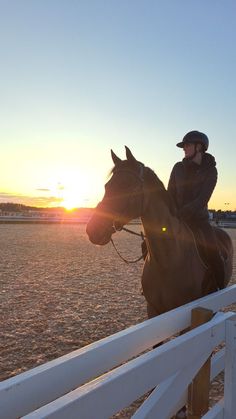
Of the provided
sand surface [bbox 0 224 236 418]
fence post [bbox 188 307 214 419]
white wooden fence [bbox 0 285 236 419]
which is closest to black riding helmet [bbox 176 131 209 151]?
white wooden fence [bbox 0 285 236 419]

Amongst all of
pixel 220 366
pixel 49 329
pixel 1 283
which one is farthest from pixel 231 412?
pixel 1 283

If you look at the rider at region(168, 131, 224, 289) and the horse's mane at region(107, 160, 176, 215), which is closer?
the horse's mane at region(107, 160, 176, 215)

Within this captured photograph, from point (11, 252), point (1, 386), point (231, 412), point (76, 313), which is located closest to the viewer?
point (1, 386)

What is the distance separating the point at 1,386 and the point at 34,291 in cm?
881

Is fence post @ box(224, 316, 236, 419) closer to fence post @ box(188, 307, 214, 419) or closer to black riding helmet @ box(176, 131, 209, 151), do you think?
fence post @ box(188, 307, 214, 419)

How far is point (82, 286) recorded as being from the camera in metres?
11.0

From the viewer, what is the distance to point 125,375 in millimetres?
1918

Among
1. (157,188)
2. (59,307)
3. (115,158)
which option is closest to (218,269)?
(157,188)

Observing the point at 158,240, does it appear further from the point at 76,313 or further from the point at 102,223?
the point at 76,313

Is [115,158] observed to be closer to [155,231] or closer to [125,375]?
[155,231]

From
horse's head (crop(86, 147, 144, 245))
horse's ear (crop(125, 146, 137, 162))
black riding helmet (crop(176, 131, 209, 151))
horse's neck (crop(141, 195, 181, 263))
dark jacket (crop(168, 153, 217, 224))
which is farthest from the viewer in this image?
black riding helmet (crop(176, 131, 209, 151))

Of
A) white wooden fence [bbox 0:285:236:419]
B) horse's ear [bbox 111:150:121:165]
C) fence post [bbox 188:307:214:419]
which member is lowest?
fence post [bbox 188:307:214:419]

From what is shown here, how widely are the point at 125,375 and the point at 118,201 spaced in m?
2.19

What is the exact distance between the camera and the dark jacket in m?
4.38
